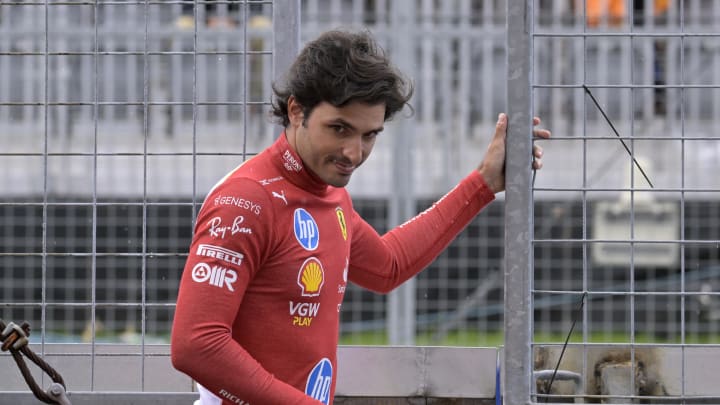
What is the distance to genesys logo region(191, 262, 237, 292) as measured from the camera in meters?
2.38

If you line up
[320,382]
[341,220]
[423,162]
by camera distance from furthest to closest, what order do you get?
[423,162], [341,220], [320,382]

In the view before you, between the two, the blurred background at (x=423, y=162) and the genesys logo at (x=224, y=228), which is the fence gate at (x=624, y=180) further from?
the genesys logo at (x=224, y=228)

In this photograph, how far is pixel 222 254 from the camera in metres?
2.39

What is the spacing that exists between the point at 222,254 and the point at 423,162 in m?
6.32

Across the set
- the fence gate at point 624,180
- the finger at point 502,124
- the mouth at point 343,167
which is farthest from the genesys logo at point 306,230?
the fence gate at point 624,180

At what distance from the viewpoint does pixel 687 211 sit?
859 cm

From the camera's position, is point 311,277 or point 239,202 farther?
point 311,277

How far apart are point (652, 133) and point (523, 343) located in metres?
6.37

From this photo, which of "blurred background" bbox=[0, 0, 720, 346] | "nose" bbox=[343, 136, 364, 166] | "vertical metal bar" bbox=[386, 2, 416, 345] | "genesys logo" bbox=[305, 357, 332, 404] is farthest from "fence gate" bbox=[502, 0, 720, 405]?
"nose" bbox=[343, 136, 364, 166]

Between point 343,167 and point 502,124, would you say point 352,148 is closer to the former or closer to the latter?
point 343,167

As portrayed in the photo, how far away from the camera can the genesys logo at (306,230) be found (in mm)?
2553

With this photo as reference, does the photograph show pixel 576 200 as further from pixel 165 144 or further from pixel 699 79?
pixel 165 144

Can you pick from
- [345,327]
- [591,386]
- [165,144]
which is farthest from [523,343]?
[165,144]

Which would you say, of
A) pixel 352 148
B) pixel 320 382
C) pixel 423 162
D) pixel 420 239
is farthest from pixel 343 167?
pixel 423 162
